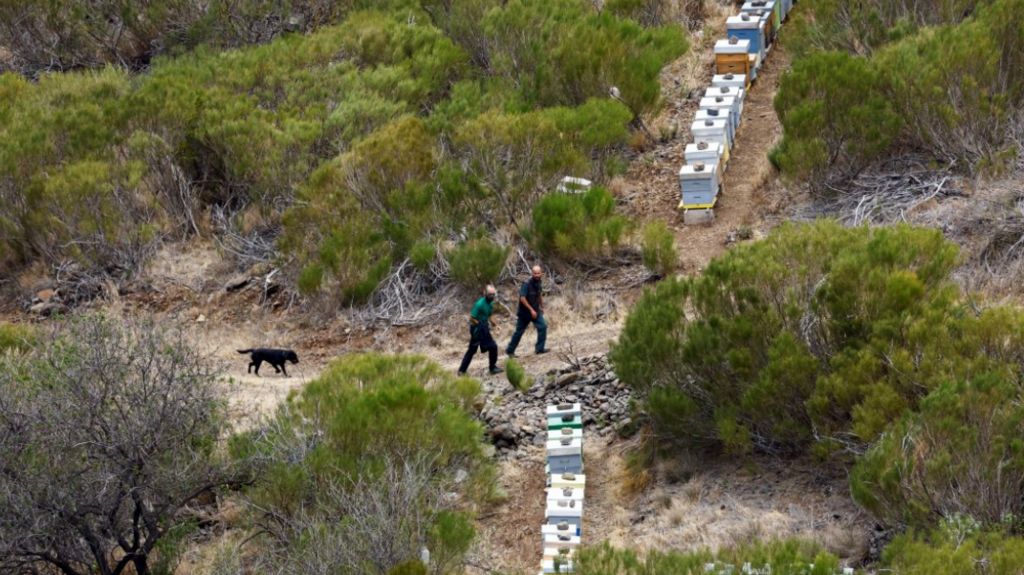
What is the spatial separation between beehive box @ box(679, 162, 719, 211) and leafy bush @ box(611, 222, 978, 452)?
460 centimetres

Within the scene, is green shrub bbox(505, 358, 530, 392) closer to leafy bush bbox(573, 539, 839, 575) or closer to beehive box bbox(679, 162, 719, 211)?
beehive box bbox(679, 162, 719, 211)

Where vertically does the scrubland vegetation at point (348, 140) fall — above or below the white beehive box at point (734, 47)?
below

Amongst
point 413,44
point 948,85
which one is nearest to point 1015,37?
point 948,85

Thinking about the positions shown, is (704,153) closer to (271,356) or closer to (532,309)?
(532,309)

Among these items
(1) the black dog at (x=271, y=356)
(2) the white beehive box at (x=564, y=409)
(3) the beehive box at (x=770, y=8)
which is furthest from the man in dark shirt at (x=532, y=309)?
(3) the beehive box at (x=770, y=8)

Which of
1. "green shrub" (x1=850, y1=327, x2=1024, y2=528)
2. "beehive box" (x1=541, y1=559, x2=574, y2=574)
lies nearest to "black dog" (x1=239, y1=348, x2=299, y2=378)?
"beehive box" (x1=541, y1=559, x2=574, y2=574)

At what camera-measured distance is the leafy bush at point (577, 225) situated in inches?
814

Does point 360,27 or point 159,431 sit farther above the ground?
point 159,431

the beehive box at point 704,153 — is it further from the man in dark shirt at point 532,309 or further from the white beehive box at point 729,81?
the man in dark shirt at point 532,309

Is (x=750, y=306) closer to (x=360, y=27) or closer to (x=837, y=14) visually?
(x=837, y=14)

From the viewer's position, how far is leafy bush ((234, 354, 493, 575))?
44.7ft

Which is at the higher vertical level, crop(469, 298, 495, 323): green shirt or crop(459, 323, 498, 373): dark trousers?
crop(469, 298, 495, 323): green shirt

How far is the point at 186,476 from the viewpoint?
15.2 meters

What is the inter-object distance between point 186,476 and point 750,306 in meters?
5.75
